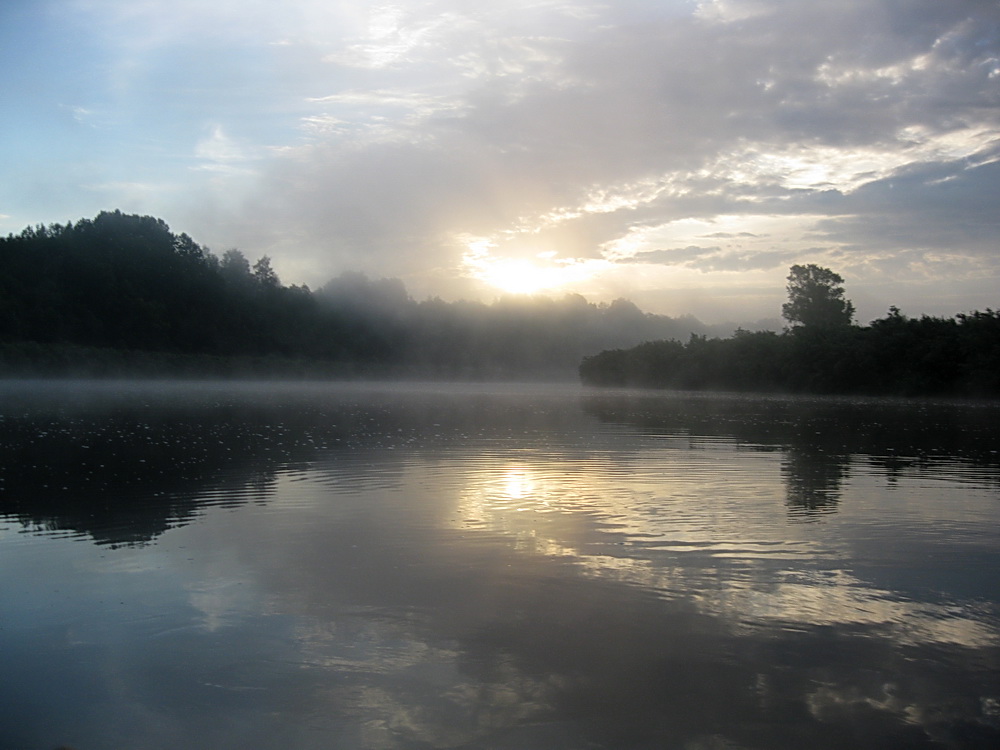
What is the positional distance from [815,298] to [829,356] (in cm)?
3131

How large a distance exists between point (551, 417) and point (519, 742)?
2870cm

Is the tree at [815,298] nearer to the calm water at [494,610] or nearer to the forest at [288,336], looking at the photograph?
the forest at [288,336]

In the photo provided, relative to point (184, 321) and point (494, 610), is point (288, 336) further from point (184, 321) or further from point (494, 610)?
point (494, 610)

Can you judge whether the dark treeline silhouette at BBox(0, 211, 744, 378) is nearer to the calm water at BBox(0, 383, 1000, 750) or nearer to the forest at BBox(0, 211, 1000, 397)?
the forest at BBox(0, 211, 1000, 397)

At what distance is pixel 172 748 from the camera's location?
4551 mm

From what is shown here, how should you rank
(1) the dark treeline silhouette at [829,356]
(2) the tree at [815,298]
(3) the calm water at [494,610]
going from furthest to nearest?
(2) the tree at [815,298] → (1) the dark treeline silhouette at [829,356] → (3) the calm water at [494,610]

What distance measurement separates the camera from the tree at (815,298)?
327 ft

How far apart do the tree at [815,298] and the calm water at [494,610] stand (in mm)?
91608

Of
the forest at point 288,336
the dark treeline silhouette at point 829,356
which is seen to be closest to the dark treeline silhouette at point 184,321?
the forest at point 288,336

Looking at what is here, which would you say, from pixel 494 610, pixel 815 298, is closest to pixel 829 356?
pixel 815 298

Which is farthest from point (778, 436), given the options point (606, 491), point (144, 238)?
point (144, 238)

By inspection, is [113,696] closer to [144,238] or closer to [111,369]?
[111,369]

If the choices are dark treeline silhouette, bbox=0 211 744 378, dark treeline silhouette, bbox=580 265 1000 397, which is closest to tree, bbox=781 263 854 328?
dark treeline silhouette, bbox=580 265 1000 397

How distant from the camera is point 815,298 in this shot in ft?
330
